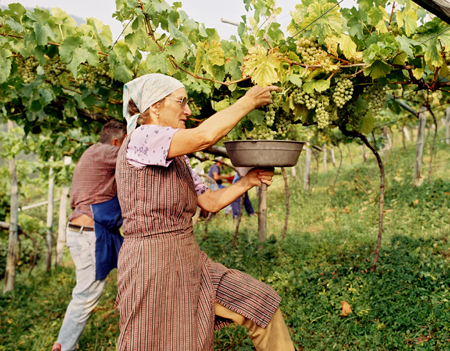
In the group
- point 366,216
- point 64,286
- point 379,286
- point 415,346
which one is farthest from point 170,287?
point 366,216

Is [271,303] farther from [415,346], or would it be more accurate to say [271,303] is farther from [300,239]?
[300,239]

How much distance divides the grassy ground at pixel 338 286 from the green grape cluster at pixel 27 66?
254cm

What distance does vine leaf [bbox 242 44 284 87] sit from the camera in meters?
1.79

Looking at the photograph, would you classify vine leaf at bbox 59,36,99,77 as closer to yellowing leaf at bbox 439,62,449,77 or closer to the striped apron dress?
the striped apron dress

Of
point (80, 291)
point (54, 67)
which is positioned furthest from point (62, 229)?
point (54, 67)

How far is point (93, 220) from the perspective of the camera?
3.20m

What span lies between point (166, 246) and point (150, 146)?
496 mm

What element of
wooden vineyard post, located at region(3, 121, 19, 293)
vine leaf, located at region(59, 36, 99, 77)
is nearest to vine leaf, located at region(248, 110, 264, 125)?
vine leaf, located at region(59, 36, 99, 77)

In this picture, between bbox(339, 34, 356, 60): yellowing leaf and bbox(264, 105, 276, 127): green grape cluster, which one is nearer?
bbox(339, 34, 356, 60): yellowing leaf

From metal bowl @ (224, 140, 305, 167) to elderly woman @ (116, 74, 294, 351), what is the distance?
0.22 metres

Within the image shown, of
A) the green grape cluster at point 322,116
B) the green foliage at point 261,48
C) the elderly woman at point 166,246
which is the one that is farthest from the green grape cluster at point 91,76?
the green grape cluster at point 322,116

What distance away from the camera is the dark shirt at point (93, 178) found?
3139 mm

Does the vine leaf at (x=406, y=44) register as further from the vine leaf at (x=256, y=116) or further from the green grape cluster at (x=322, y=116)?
the vine leaf at (x=256, y=116)

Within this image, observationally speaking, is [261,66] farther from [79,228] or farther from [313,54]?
[79,228]
